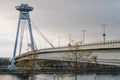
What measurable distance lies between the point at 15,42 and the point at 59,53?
54.2ft

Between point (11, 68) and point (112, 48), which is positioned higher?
point (112, 48)

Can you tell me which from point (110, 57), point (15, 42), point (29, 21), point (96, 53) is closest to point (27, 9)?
point (29, 21)

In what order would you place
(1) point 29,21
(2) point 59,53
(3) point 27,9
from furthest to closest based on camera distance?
(3) point 27,9, (1) point 29,21, (2) point 59,53

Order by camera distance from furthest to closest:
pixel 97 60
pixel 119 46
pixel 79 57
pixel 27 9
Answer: pixel 27 9 → pixel 97 60 → pixel 119 46 → pixel 79 57

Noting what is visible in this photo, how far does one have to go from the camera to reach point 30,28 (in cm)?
11375

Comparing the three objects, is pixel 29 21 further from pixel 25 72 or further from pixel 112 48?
pixel 112 48

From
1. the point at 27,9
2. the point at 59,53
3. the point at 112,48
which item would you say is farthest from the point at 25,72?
the point at 112,48

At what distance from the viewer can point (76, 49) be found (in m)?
53.8

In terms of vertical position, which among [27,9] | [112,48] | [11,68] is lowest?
[11,68]

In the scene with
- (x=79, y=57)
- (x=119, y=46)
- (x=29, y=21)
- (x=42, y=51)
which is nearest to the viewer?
(x=79, y=57)

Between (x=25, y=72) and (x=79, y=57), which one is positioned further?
(x=25, y=72)

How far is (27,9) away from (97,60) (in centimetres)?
6481

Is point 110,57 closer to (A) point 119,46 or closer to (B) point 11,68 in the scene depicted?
(A) point 119,46

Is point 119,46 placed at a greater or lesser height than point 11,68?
greater
